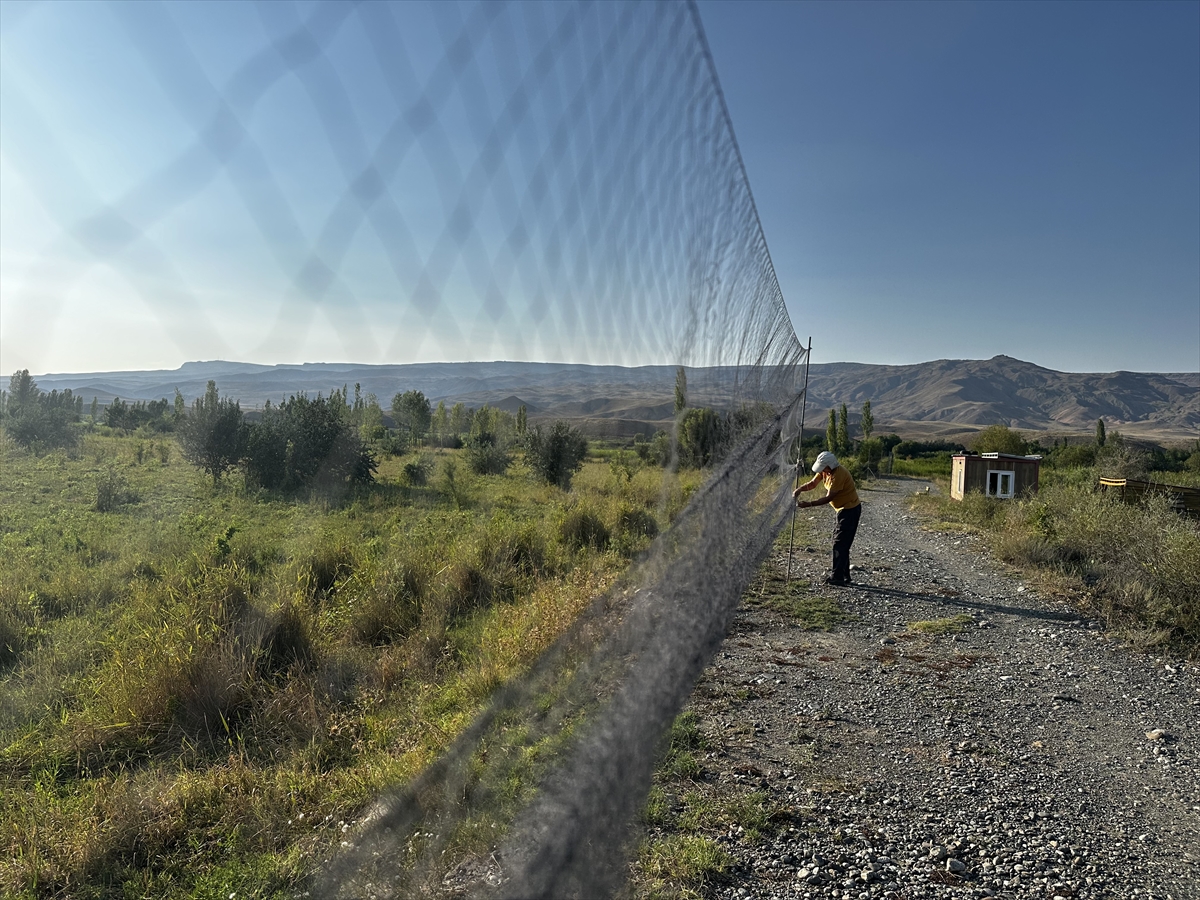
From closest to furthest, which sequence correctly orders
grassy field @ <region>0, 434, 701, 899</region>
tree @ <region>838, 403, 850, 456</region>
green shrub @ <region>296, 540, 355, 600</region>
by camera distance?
grassy field @ <region>0, 434, 701, 899</region>
green shrub @ <region>296, 540, 355, 600</region>
tree @ <region>838, 403, 850, 456</region>

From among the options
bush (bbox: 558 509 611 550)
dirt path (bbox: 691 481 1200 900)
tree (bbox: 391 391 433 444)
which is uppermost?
tree (bbox: 391 391 433 444)

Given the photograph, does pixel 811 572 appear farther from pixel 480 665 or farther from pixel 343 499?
pixel 343 499

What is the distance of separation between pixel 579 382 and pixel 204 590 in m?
3.14

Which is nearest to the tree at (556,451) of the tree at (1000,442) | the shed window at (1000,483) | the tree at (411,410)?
the tree at (411,410)

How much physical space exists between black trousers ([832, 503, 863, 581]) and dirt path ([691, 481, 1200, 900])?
34.7 inches

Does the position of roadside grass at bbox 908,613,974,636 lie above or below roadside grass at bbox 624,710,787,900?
below

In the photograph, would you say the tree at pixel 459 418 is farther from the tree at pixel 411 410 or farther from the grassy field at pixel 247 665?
the grassy field at pixel 247 665

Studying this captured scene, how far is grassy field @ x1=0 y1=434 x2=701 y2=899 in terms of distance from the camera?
88.4 inches

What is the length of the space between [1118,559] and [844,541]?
2.41 metres

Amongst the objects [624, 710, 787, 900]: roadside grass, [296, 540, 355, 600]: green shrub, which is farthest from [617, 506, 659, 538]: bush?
[624, 710, 787, 900]: roadside grass

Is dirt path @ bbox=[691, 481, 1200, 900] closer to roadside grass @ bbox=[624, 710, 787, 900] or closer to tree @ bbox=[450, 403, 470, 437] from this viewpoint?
roadside grass @ bbox=[624, 710, 787, 900]

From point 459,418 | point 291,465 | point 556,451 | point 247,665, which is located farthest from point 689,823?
point 291,465

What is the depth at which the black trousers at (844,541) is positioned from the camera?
6.26 m

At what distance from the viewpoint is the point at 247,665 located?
11.4 ft
